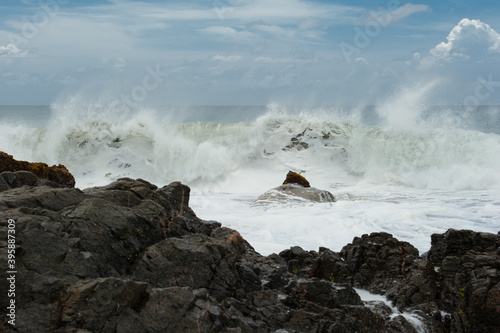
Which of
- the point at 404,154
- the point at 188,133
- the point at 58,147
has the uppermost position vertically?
the point at 404,154

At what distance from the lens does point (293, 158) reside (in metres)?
24.6

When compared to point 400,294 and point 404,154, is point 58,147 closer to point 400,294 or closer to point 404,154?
point 404,154

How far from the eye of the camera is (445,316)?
21.7ft

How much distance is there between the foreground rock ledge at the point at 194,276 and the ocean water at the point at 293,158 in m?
4.67

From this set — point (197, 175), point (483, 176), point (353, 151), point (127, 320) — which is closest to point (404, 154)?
point (353, 151)

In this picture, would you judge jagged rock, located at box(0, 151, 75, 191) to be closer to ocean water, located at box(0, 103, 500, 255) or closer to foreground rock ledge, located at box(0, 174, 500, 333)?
ocean water, located at box(0, 103, 500, 255)

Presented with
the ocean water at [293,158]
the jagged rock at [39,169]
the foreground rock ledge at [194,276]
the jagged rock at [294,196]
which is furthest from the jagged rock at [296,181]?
the foreground rock ledge at [194,276]

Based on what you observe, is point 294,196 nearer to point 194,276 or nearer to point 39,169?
point 39,169

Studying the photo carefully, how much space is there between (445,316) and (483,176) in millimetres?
14277

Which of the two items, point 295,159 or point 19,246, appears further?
point 295,159

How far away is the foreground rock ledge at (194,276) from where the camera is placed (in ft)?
15.3

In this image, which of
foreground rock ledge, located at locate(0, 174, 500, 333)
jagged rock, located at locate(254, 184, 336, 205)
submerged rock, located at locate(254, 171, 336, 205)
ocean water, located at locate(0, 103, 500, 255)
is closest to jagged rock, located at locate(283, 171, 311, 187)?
submerged rock, located at locate(254, 171, 336, 205)

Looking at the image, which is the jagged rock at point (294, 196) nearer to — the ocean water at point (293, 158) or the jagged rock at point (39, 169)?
the ocean water at point (293, 158)

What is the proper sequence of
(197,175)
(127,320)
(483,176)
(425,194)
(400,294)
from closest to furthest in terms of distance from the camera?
(127,320) → (400,294) → (425,194) → (483,176) → (197,175)
